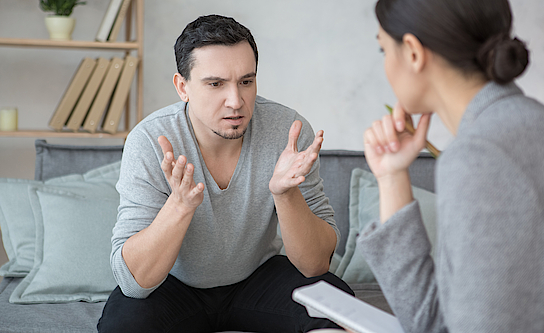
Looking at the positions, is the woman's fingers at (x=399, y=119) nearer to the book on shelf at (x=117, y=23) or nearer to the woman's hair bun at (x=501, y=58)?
the woman's hair bun at (x=501, y=58)

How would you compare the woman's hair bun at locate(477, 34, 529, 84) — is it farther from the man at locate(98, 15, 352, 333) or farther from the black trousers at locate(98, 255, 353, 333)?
the black trousers at locate(98, 255, 353, 333)

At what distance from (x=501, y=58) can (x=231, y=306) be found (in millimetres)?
971

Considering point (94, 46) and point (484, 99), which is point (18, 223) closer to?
point (94, 46)

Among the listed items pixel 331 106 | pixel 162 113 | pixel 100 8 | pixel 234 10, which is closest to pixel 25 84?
pixel 100 8

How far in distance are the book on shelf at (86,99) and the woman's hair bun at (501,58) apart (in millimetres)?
1762

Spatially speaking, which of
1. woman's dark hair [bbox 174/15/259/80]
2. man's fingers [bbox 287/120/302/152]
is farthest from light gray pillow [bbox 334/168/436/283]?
woman's dark hair [bbox 174/15/259/80]

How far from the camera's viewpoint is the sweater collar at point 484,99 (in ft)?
2.32

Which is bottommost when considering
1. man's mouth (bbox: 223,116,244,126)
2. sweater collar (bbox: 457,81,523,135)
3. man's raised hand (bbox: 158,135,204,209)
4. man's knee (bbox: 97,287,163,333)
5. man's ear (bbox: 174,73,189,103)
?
man's knee (bbox: 97,287,163,333)

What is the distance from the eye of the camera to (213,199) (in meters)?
1.36

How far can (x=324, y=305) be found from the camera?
84 cm

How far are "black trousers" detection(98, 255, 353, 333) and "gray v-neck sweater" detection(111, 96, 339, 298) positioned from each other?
40mm

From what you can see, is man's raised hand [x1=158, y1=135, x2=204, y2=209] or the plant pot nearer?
man's raised hand [x1=158, y1=135, x2=204, y2=209]

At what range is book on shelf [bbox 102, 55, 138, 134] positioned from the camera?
2.13 metres

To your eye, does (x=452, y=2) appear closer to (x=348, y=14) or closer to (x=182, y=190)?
Answer: (x=182, y=190)
